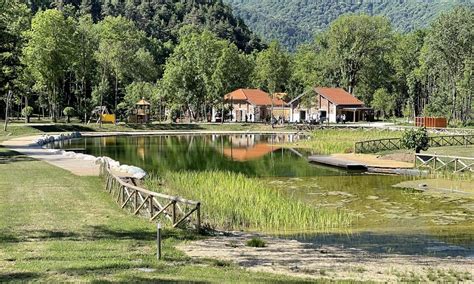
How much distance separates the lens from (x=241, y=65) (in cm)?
10838

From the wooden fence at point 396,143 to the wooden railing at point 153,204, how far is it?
2865cm

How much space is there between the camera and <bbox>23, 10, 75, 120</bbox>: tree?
7150cm

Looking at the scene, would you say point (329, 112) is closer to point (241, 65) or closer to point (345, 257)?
point (241, 65)

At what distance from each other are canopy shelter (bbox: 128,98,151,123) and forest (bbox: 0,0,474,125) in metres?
2.60

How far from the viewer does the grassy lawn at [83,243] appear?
1177cm

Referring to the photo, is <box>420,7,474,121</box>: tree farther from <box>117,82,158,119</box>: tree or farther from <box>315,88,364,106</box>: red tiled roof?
<box>117,82,158,119</box>: tree

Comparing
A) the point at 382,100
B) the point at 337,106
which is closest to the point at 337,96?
the point at 337,106

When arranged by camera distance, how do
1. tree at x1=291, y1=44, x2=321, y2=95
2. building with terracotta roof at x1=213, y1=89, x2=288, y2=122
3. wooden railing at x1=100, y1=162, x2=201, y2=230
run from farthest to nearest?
tree at x1=291, y1=44, x2=321, y2=95, building with terracotta roof at x1=213, y1=89, x2=288, y2=122, wooden railing at x1=100, y1=162, x2=201, y2=230

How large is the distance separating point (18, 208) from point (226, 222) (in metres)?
6.89

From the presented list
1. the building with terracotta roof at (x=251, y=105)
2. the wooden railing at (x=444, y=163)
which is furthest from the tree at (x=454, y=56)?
the wooden railing at (x=444, y=163)

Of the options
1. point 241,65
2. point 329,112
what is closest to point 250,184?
point 329,112

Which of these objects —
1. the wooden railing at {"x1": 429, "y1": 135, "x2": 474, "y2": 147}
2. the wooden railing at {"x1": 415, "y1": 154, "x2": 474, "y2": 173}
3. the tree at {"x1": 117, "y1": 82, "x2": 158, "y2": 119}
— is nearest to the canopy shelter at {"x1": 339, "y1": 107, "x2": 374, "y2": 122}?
the tree at {"x1": 117, "y1": 82, "x2": 158, "y2": 119}

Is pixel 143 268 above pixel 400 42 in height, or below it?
below

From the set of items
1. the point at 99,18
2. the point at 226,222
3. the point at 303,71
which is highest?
the point at 99,18
